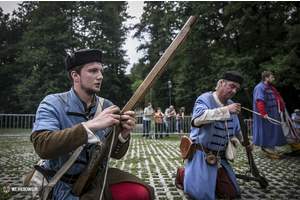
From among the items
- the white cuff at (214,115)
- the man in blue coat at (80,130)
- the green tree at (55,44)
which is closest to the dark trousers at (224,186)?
the white cuff at (214,115)

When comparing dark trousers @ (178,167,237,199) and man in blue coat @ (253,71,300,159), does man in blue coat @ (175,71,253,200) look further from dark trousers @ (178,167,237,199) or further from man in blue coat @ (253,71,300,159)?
man in blue coat @ (253,71,300,159)

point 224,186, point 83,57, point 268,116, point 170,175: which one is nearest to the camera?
point 83,57

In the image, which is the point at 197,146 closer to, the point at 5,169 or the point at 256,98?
the point at 256,98

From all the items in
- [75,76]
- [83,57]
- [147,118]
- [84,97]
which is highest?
[83,57]

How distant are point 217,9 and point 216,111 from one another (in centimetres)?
1902

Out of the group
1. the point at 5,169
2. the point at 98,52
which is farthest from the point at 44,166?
the point at 5,169

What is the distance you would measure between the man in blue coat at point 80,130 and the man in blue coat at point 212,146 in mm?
1565

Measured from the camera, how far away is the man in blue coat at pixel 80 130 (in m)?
1.67

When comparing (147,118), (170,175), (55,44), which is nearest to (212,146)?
(170,175)

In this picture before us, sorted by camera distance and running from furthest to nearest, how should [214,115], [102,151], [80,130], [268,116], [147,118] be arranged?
[147,118] < [268,116] < [214,115] < [102,151] < [80,130]

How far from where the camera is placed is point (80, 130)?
5.50 feet

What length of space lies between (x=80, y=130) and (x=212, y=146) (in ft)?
7.96

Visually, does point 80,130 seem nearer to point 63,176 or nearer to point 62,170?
point 62,170

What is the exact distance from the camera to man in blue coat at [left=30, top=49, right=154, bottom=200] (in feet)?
5.49
